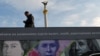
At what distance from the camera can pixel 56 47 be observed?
11445mm

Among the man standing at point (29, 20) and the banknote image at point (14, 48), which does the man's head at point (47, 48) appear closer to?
the banknote image at point (14, 48)

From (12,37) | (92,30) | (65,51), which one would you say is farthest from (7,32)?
(92,30)

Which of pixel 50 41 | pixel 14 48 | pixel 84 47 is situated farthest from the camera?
pixel 84 47

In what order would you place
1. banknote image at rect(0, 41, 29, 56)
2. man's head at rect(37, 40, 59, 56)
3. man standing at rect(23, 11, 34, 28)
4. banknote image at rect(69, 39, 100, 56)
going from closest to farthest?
banknote image at rect(0, 41, 29, 56) < man's head at rect(37, 40, 59, 56) < banknote image at rect(69, 39, 100, 56) < man standing at rect(23, 11, 34, 28)

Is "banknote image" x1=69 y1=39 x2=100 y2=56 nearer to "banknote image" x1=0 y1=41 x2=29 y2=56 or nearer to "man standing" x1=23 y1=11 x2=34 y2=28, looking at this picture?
"banknote image" x1=0 y1=41 x2=29 y2=56

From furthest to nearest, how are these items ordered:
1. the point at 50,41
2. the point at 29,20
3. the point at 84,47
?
the point at 29,20 → the point at 84,47 → the point at 50,41

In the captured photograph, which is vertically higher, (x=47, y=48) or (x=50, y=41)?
(x=50, y=41)

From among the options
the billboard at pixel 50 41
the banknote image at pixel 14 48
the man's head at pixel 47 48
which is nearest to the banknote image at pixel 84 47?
the billboard at pixel 50 41

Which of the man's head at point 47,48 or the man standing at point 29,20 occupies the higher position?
the man standing at point 29,20

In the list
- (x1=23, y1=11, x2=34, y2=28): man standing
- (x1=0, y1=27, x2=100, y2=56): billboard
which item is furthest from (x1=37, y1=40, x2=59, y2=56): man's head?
(x1=23, y1=11, x2=34, y2=28): man standing

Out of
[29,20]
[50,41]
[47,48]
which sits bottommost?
[47,48]

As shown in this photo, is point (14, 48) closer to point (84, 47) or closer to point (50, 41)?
point (50, 41)

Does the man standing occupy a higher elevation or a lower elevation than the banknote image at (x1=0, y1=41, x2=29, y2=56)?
higher

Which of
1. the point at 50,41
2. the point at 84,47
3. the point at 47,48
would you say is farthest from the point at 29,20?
the point at 84,47
